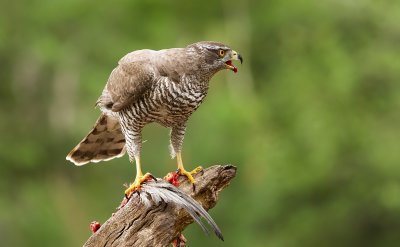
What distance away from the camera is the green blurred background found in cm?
2153

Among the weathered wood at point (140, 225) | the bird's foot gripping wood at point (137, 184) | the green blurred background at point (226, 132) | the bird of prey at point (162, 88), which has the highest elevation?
the green blurred background at point (226, 132)

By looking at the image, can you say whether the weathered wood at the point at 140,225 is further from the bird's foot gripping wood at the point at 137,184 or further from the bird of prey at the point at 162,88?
the bird of prey at the point at 162,88

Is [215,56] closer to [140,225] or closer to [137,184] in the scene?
[137,184]

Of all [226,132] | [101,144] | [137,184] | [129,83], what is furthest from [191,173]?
[226,132]

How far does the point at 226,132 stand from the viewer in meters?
23.0

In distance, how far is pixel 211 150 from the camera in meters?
21.3

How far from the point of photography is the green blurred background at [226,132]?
21531mm

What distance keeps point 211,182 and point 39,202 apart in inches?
566

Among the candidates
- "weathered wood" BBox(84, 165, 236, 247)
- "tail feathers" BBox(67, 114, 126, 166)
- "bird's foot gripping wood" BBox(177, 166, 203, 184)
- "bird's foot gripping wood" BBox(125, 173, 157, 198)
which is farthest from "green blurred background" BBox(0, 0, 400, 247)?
"weathered wood" BBox(84, 165, 236, 247)

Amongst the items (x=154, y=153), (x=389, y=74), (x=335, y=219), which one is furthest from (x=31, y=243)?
(x=389, y=74)

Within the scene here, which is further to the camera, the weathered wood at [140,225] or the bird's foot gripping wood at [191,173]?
the bird's foot gripping wood at [191,173]

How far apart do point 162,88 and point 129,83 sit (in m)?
0.29

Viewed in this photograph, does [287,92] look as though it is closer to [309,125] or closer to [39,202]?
[309,125]

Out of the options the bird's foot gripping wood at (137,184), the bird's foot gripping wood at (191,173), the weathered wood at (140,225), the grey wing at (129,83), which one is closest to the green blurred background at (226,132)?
the grey wing at (129,83)
